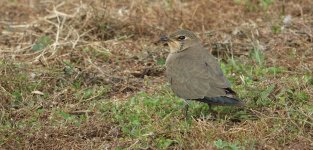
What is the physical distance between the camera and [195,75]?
7090 mm

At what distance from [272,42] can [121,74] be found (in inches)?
80.7

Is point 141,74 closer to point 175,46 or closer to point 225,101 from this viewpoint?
point 175,46

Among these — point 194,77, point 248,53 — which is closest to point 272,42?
point 248,53

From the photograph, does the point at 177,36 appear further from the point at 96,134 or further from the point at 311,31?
the point at 311,31

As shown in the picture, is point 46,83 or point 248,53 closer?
point 46,83

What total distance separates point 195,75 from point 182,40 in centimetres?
82

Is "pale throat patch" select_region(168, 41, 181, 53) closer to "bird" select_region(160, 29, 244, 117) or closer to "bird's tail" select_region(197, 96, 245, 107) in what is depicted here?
"bird" select_region(160, 29, 244, 117)

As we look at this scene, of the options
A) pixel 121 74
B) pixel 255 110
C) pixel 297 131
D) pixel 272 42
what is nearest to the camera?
pixel 297 131

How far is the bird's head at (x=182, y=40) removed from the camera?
778 cm

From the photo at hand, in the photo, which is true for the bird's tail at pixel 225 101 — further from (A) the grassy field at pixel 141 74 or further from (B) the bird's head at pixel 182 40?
(B) the bird's head at pixel 182 40

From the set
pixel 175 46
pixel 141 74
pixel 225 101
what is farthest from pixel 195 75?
pixel 141 74

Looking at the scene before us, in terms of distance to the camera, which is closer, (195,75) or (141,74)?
(195,75)

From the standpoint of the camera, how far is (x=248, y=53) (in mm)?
9031

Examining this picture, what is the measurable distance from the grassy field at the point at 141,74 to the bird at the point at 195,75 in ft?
0.73
